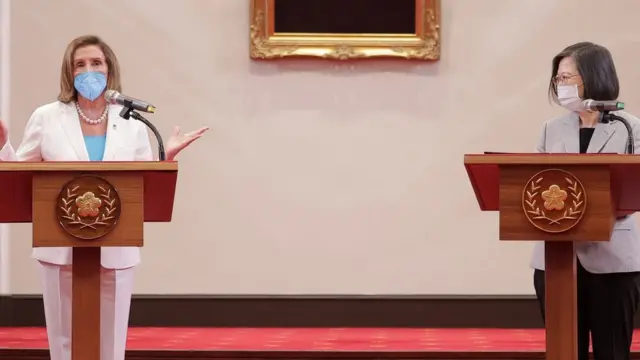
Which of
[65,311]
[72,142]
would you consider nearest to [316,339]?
[65,311]

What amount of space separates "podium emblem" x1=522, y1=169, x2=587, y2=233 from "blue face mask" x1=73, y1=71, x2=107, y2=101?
1.66 m

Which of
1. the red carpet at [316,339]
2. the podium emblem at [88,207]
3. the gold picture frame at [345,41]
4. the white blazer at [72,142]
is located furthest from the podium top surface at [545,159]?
the gold picture frame at [345,41]

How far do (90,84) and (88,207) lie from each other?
2.80 ft

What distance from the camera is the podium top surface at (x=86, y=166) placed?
2.91 meters

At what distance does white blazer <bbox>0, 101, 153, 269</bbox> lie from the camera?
3.64 m

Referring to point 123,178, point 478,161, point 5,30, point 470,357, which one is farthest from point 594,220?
point 5,30

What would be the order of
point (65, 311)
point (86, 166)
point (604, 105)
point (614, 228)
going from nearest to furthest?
1. point (86, 166)
2. point (604, 105)
3. point (614, 228)
4. point (65, 311)

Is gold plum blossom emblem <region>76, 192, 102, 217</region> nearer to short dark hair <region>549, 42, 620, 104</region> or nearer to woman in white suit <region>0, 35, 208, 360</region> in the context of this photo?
woman in white suit <region>0, 35, 208, 360</region>

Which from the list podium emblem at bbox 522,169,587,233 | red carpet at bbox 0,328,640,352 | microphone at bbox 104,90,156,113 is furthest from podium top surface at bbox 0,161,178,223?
red carpet at bbox 0,328,640,352

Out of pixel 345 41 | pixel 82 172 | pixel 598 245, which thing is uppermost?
pixel 345 41

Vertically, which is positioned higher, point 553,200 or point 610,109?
point 610,109

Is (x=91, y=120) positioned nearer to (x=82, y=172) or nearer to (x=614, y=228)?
(x=82, y=172)

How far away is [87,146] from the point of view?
3707 mm

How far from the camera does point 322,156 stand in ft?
20.2
